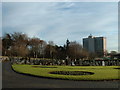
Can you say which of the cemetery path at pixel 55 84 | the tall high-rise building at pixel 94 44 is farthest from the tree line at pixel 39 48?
the cemetery path at pixel 55 84

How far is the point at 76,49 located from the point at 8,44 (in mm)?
31948

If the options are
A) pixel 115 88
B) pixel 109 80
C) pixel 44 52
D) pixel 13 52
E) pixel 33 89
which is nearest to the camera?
pixel 33 89

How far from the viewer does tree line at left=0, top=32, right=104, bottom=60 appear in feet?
Answer: 257

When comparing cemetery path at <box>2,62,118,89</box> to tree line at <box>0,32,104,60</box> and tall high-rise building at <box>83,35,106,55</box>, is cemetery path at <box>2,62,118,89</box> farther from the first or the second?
tall high-rise building at <box>83,35,106,55</box>

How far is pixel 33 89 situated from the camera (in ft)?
33.8

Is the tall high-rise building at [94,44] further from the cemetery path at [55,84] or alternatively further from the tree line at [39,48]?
the cemetery path at [55,84]

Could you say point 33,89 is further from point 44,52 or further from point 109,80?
point 44,52

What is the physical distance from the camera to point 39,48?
8569cm

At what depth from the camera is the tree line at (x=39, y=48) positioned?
7831cm

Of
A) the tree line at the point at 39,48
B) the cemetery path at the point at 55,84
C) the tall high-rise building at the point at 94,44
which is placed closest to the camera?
the cemetery path at the point at 55,84

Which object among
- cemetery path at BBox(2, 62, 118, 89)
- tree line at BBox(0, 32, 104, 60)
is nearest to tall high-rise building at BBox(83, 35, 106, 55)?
tree line at BBox(0, 32, 104, 60)

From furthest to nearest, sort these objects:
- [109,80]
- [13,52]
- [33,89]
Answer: [13,52] → [109,80] → [33,89]

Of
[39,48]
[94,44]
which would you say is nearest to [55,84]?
[39,48]

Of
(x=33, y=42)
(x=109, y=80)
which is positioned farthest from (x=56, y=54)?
(x=109, y=80)
